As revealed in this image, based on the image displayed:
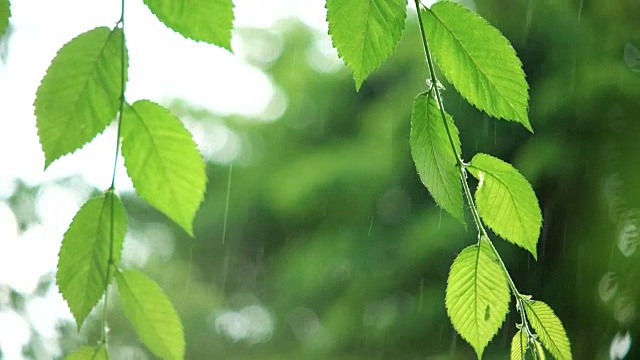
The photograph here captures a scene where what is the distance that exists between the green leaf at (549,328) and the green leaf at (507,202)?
20 mm

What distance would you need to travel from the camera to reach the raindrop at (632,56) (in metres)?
1.84

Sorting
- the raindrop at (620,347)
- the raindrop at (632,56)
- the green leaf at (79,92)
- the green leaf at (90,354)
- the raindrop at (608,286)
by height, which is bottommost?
the raindrop at (620,347)

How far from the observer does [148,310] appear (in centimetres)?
25

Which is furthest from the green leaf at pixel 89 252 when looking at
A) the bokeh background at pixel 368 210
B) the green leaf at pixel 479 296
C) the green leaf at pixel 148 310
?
the bokeh background at pixel 368 210

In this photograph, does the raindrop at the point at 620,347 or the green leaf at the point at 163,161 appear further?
the raindrop at the point at 620,347

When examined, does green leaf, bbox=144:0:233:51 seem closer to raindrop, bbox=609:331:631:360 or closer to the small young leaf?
the small young leaf

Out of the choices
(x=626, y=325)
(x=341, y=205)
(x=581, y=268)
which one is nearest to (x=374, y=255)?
(x=341, y=205)

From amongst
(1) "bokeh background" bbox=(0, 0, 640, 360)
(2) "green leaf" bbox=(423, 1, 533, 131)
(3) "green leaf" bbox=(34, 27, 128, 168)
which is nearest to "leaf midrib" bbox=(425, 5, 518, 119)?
(2) "green leaf" bbox=(423, 1, 533, 131)

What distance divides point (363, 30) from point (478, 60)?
1.7 inches

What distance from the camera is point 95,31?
0.24 metres

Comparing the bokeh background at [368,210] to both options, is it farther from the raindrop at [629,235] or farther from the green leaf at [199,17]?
the green leaf at [199,17]

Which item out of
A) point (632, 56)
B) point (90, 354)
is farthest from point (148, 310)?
point (632, 56)

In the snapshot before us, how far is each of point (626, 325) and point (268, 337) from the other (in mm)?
1346

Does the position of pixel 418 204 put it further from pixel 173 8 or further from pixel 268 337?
pixel 173 8
